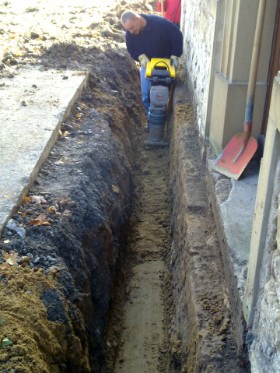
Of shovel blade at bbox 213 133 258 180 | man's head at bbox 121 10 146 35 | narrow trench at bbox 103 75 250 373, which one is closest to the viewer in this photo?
narrow trench at bbox 103 75 250 373

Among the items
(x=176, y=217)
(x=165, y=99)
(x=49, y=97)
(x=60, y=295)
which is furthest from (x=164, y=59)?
(x=60, y=295)

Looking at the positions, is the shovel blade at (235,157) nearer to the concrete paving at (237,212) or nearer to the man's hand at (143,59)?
the concrete paving at (237,212)

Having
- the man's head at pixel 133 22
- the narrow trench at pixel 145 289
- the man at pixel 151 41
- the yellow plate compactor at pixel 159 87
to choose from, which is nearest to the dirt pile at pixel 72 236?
the narrow trench at pixel 145 289

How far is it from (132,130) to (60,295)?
16.1 feet

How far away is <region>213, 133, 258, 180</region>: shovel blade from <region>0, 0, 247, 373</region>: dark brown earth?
38 cm

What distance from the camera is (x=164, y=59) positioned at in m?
7.84

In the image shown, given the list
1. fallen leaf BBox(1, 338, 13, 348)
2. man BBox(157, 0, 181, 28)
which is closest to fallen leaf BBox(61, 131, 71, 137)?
fallen leaf BBox(1, 338, 13, 348)

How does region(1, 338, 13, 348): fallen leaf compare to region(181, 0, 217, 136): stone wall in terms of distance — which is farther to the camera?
region(181, 0, 217, 136): stone wall

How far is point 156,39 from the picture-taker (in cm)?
810

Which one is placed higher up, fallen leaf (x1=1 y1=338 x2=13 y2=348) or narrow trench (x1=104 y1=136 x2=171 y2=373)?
fallen leaf (x1=1 y1=338 x2=13 y2=348)

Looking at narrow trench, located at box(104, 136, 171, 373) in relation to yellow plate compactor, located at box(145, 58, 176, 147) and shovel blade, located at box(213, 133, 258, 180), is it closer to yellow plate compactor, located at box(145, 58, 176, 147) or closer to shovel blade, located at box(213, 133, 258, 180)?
yellow plate compactor, located at box(145, 58, 176, 147)

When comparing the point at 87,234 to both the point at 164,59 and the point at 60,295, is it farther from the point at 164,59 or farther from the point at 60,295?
the point at 164,59

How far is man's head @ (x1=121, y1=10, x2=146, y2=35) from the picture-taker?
7707mm

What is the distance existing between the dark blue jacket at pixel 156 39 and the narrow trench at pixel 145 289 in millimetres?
2253
